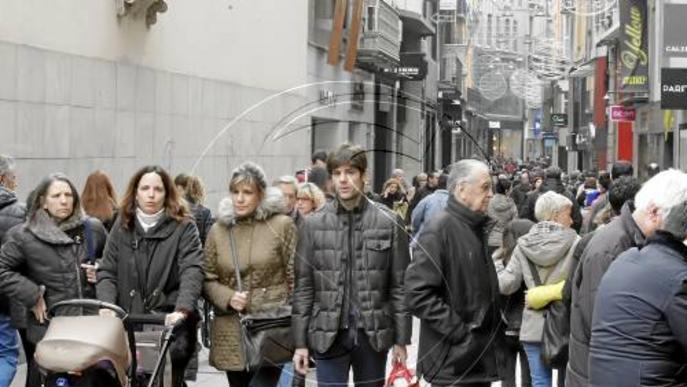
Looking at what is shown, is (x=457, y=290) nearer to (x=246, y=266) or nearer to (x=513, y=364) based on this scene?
(x=246, y=266)

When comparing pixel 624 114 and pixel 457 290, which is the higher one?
pixel 624 114

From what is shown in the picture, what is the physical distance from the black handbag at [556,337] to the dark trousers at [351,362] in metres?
1.54

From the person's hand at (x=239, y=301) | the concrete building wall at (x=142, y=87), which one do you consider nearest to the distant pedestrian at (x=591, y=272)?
the person's hand at (x=239, y=301)

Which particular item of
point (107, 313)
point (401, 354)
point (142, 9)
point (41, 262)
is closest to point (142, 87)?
point (142, 9)

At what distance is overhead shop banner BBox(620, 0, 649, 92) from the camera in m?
40.8

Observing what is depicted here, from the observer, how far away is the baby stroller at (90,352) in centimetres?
704

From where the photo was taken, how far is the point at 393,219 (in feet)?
26.5

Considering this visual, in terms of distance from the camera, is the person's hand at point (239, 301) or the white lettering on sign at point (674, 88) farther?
the white lettering on sign at point (674, 88)

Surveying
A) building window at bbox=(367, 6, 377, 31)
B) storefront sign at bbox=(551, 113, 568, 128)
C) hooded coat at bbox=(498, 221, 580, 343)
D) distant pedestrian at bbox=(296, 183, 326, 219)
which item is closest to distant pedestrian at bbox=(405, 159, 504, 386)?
hooded coat at bbox=(498, 221, 580, 343)

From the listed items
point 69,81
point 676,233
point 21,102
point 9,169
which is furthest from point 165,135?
point 676,233

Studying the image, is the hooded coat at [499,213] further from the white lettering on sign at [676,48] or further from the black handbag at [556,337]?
Result: the white lettering on sign at [676,48]

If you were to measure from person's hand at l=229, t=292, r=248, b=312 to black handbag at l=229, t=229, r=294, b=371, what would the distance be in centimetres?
8

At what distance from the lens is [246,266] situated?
8438mm

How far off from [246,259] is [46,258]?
1539mm
